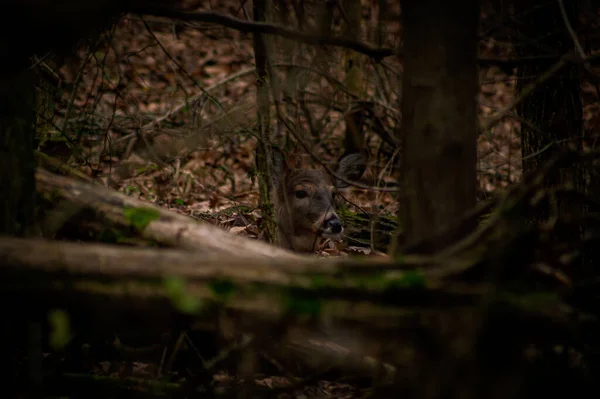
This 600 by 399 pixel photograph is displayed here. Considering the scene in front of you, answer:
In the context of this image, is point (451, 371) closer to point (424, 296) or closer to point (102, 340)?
point (424, 296)

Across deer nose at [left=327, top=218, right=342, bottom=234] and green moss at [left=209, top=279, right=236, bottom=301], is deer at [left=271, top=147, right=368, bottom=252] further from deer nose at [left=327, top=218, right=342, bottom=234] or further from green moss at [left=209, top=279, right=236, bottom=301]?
green moss at [left=209, top=279, right=236, bottom=301]

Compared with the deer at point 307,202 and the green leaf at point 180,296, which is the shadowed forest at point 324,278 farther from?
the deer at point 307,202

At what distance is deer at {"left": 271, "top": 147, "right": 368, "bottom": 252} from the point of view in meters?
5.62

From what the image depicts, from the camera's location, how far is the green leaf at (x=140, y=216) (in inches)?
117

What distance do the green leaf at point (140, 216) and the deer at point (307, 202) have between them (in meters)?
2.69

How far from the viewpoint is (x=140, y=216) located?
2.98 metres

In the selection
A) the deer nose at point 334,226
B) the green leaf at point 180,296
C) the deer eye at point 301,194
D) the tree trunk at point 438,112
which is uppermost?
the tree trunk at point 438,112

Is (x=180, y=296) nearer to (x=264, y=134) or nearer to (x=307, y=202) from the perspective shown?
(x=264, y=134)

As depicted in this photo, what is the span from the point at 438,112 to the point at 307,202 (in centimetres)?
332

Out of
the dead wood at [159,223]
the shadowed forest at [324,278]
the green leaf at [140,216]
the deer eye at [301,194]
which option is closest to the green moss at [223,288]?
the shadowed forest at [324,278]

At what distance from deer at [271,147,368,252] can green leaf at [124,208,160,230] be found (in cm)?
269

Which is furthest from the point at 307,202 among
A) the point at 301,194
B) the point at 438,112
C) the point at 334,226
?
the point at 438,112

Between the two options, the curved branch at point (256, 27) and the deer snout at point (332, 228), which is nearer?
the curved branch at point (256, 27)

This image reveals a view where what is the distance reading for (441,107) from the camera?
106 inches
